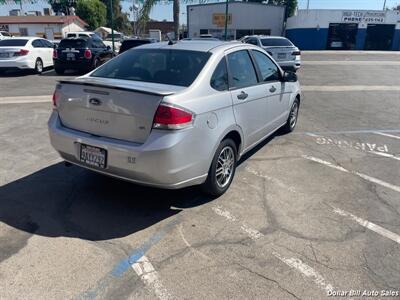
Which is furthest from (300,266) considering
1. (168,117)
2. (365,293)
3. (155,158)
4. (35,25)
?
(35,25)

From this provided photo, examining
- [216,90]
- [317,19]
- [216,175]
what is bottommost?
[216,175]

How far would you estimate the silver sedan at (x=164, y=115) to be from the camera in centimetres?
322

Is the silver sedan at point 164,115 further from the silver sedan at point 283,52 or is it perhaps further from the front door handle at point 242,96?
the silver sedan at point 283,52

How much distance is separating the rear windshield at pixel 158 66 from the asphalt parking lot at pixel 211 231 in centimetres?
136

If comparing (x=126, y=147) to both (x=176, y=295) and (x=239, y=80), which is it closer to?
(x=176, y=295)

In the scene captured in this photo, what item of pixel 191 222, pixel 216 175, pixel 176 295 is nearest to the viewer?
pixel 176 295

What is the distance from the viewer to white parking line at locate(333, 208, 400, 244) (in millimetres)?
3394

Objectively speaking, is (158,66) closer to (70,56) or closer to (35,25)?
(70,56)

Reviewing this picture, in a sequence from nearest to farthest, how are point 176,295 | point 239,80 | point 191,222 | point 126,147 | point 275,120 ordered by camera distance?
1. point 176,295
2. point 126,147
3. point 191,222
4. point 239,80
5. point 275,120

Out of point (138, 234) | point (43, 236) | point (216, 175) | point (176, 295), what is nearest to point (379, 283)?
point (176, 295)

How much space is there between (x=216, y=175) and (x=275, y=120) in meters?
2.02

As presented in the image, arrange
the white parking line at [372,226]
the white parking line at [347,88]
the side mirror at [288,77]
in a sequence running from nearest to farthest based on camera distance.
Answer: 1. the white parking line at [372,226]
2. the side mirror at [288,77]
3. the white parking line at [347,88]

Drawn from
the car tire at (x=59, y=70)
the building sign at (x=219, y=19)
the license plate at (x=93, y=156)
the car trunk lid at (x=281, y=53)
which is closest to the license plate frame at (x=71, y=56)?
the car tire at (x=59, y=70)

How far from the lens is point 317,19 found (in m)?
39.0
